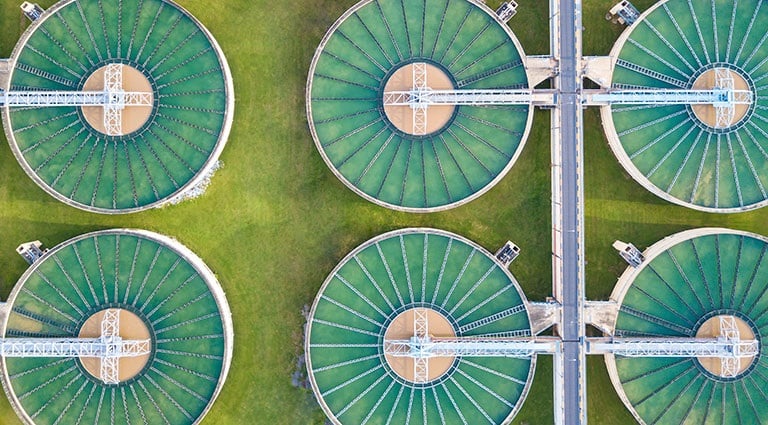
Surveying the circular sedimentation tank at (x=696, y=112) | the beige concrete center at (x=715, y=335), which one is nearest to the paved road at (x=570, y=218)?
the circular sedimentation tank at (x=696, y=112)

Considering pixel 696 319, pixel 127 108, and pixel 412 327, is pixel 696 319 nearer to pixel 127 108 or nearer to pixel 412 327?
pixel 412 327

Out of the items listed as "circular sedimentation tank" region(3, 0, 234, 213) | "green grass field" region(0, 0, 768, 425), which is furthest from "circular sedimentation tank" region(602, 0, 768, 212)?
"circular sedimentation tank" region(3, 0, 234, 213)

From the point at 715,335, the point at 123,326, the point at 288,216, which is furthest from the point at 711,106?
the point at 123,326

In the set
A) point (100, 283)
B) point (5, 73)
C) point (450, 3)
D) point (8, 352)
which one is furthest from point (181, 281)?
point (450, 3)

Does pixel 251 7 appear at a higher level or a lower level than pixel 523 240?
higher

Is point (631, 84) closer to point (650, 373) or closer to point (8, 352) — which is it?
point (650, 373)

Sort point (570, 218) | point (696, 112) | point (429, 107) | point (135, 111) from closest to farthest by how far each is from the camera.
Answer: point (135, 111) < point (696, 112) < point (429, 107) < point (570, 218)

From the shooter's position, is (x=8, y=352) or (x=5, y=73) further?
(x=5, y=73)
